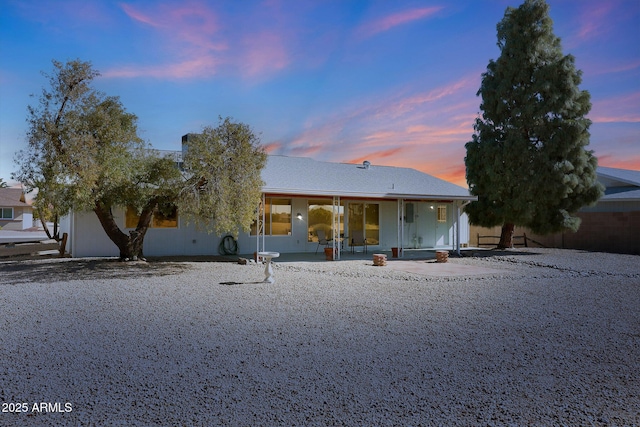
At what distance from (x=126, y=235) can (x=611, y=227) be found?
19.5 meters

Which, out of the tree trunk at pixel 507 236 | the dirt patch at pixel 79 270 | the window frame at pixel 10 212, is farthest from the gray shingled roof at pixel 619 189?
the window frame at pixel 10 212

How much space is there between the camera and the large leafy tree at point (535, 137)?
1603cm

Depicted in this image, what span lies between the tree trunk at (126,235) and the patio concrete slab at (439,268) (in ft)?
23.6

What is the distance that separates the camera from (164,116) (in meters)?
13.5

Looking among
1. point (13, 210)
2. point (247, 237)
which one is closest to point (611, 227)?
point (247, 237)

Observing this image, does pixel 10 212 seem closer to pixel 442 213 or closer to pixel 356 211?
pixel 356 211

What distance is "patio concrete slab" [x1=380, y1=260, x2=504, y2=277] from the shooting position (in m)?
10.6

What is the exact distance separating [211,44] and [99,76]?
10.4 feet

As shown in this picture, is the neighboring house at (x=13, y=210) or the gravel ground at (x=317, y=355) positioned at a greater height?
the neighboring house at (x=13, y=210)

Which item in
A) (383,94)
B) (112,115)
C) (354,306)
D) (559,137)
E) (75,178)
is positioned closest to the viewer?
(354,306)

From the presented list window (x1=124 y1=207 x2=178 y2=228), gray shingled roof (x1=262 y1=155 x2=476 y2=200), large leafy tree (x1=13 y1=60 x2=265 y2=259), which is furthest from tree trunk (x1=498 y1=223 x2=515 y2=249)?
window (x1=124 y1=207 x2=178 y2=228)

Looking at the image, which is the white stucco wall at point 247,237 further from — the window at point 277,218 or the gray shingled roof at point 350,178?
the gray shingled roof at point 350,178

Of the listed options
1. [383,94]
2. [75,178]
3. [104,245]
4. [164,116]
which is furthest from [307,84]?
[104,245]

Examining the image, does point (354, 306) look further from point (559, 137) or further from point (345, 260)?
point (559, 137)
